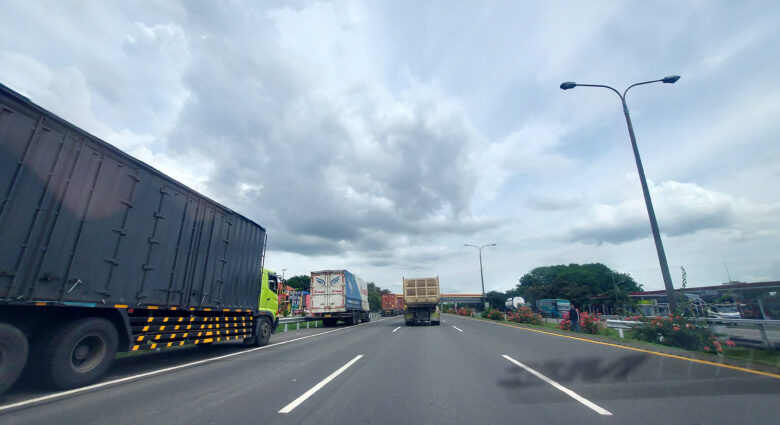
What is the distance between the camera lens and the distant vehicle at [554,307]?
51969 millimetres

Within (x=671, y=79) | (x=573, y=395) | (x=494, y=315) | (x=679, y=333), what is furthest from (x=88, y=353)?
(x=494, y=315)

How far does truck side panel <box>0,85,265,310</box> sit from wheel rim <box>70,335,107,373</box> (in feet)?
2.20

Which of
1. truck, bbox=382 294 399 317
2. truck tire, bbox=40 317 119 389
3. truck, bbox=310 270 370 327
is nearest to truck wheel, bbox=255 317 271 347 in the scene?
truck tire, bbox=40 317 119 389

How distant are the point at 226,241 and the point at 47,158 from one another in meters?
5.43

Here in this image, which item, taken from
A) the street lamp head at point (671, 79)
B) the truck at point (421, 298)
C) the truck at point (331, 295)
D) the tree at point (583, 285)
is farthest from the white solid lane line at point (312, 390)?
the tree at point (583, 285)

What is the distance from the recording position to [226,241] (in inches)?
423

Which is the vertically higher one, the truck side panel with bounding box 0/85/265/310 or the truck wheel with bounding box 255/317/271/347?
the truck side panel with bounding box 0/85/265/310

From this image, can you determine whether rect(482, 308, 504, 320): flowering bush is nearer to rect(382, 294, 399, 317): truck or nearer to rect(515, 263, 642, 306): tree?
rect(382, 294, 399, 317): truck

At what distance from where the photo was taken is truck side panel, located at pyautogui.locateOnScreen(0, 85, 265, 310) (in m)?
5.21

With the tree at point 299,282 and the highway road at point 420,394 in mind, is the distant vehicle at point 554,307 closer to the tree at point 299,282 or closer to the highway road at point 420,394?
the highway road at point 420,394

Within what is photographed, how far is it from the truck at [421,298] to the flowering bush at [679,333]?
46.3 feet

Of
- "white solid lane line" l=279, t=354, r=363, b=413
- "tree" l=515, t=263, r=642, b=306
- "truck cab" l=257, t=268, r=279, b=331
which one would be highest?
"tree" l=515, t=263, r=642, b=306

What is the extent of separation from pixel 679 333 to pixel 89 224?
14.9m

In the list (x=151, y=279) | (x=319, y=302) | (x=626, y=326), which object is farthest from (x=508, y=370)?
(x=319, y=302)
